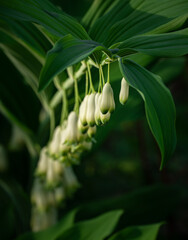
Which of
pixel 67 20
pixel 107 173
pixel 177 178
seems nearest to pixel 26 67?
pixel 67 20

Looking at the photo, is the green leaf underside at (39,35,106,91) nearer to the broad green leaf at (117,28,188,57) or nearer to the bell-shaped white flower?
the broad green leaf at (117,28,188,57)

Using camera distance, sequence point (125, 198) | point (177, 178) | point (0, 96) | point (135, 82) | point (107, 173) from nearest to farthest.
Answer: point (135, 82), point (0, 96), point (125, 198), point (107, 173), point (177, 178)

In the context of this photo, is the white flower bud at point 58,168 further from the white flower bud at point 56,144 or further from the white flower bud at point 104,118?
the white flower bud at point 104,118

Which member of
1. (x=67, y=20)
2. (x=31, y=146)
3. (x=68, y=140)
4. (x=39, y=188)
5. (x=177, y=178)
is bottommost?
(x=177, y=178)

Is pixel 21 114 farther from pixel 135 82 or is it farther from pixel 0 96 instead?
pixel 135 82

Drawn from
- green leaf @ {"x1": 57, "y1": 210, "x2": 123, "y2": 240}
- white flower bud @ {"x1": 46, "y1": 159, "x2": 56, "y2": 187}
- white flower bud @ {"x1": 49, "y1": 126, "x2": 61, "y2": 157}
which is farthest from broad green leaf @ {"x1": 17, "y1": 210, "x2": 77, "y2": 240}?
white flower bud @ {"x1": 49, "y1": 126, "x2": 61, "y2": 157}

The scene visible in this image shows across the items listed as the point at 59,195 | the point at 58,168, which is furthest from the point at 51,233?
the point at 58,168

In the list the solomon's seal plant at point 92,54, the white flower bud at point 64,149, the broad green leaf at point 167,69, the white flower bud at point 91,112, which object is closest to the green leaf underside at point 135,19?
the solomon's seal plant at point 92,54
